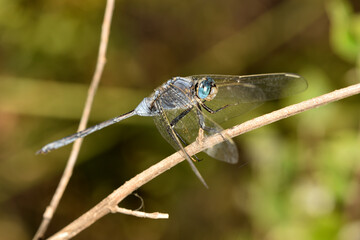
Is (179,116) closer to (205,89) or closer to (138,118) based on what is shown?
(205,89)

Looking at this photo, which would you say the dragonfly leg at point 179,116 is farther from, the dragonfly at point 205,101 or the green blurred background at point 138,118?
the green blurred background at point 138,118

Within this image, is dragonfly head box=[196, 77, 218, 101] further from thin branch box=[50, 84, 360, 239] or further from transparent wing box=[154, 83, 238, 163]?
thin branch box=[50, 84, 360, 239]

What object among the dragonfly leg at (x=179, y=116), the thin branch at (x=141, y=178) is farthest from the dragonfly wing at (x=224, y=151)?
the thin branch at (x=141, y=178)

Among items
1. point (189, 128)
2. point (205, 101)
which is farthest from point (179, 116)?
point (205, 101)

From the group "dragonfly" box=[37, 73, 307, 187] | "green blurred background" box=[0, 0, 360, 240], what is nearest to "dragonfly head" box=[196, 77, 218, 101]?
"dragonfly" box=[37, 73, 307, 187]

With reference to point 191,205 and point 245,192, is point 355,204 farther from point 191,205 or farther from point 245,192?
point 191,205

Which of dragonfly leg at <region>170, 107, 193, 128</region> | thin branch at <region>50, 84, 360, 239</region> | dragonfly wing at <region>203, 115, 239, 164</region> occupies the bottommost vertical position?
thin branch at <region>50, 84, 360, 239</region>
